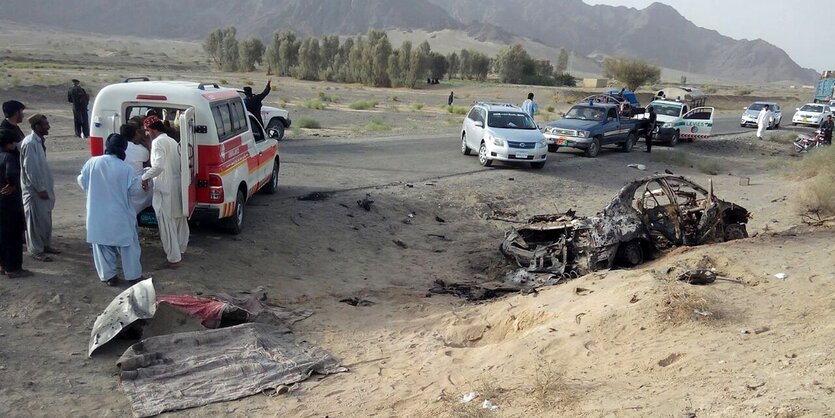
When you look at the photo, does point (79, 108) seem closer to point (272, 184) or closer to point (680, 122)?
point (272, 184)

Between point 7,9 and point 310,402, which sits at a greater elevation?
point 7,9

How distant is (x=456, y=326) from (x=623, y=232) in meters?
3.37

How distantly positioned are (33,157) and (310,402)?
4628mm

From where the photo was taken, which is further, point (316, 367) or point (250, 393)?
point (316, 367)

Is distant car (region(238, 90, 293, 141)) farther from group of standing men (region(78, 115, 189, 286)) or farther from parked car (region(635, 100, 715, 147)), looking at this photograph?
parked car (region(635, 100, 715, 147))

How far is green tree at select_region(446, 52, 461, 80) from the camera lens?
91.4 metres

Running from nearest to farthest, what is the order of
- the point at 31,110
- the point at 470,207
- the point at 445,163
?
the point at 470,207, the point at 445,163, the point at 31,110

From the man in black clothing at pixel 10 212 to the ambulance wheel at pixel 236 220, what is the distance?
293 cm

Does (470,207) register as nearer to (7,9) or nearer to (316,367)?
(316,367)

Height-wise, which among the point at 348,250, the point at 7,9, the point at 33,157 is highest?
the point at 7,9

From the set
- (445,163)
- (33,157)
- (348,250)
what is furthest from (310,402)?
(445,163)

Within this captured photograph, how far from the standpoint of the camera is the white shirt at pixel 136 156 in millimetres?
8250

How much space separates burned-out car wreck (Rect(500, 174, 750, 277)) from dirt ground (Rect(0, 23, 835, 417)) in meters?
0.52

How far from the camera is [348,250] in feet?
36.4
